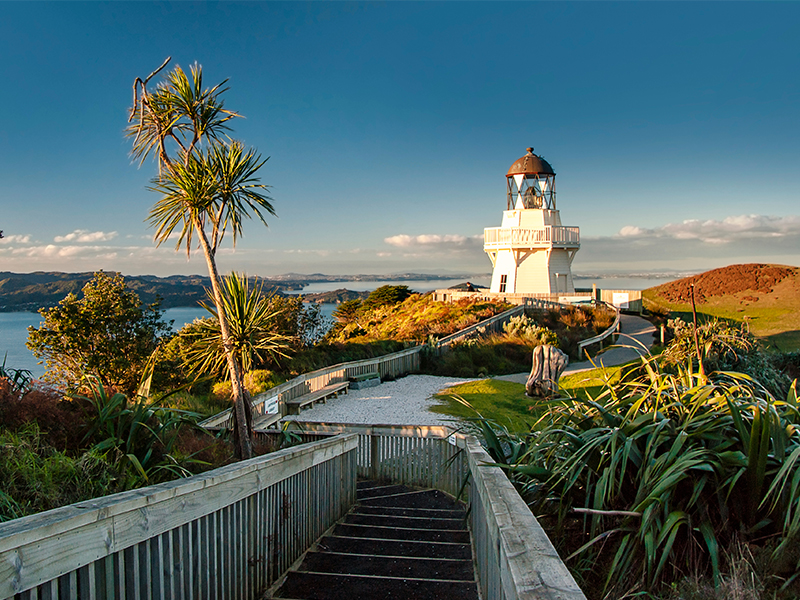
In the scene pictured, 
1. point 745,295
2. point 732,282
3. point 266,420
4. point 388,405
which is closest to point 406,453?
point 266,420

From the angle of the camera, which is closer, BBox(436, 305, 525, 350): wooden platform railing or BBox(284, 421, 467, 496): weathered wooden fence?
BBox(284, 421, 467, 496): weathered wooden fence

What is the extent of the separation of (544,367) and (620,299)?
22991 mm

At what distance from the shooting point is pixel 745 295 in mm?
36781

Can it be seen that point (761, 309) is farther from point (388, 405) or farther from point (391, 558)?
point (391, 558)

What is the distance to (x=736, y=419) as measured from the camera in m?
2.84

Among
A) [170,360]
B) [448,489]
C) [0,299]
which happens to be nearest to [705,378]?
[448,489]

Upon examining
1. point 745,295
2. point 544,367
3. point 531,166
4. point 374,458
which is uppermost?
point 531,166

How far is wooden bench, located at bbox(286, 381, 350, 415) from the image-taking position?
37.6 feet

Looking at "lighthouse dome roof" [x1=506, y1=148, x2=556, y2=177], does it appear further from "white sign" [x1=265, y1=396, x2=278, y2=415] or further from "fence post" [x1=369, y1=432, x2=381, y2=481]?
"fence post" [x1=369, y1=432, x2=381, y2=481]

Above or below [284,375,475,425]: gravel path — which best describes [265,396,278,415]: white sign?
above

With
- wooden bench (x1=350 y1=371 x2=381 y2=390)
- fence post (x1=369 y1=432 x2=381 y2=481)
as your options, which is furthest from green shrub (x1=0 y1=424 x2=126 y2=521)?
wooden bench (x1=350 y1=371 x2=381 y2=390)

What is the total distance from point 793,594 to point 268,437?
5295 millimetres

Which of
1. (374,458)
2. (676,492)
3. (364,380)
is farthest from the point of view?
(364,380)

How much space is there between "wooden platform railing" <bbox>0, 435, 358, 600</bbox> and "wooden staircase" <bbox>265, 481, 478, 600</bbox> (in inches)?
8.1
